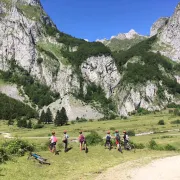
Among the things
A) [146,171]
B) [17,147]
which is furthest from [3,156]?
[146,171]

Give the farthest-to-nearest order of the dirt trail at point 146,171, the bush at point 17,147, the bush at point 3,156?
the bush at point 17,147
the bush at point 3,156
the dirt trail at point 146,171

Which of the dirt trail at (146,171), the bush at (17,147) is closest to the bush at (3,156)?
the bush at (17,147)

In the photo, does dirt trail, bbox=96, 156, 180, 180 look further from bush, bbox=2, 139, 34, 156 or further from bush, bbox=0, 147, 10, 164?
bush, bbox=2, 139, 34, 156

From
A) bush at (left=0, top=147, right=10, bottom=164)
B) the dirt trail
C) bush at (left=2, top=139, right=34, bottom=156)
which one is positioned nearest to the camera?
the dirt trail

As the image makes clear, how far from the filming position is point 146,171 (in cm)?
3081

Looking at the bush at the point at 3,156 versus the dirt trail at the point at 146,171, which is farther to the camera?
the bush at the point at 3,156

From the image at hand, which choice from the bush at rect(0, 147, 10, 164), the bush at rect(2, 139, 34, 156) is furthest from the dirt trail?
the bush at rect(2, 139, 34, 156)

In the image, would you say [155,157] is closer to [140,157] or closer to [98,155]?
[140,157]

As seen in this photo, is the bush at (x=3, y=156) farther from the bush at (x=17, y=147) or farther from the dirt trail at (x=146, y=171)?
the dirt trail at (x=146, y=171)

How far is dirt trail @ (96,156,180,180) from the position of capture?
28.1 meters

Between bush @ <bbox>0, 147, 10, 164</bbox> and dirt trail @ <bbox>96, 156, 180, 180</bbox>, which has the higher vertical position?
bush @ <bbox>0, 147, 10, 164</bbox>

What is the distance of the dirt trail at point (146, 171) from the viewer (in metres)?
28.1

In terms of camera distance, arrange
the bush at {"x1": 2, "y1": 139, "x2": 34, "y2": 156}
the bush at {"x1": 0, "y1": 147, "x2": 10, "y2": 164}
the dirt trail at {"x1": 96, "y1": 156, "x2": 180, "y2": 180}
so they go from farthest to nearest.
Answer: the bush at {"x1": 2, "y1": 139, "x2": 34, "y2": 156} → the bush at {"x1": 0, "y1": 147, "x2": 10, "y2": 164} → the dirt trail at {"x1": 96, "y1": 156, "x2": 180, "y2": 180}

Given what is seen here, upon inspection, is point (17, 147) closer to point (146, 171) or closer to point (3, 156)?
point (3, 156)
